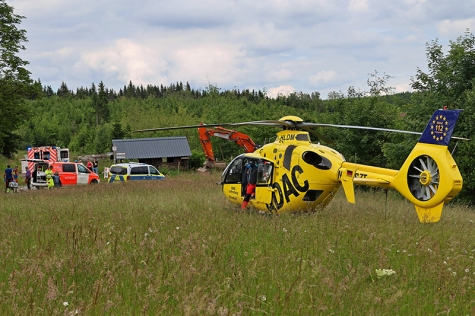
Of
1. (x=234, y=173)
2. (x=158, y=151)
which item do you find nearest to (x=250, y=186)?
(x=234, y=173)

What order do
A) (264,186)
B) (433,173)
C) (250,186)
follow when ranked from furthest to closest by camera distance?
(250,186), (264,186), (433,173)

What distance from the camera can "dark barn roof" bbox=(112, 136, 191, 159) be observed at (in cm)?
4872

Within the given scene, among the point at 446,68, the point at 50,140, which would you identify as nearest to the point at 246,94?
the point at 50,140

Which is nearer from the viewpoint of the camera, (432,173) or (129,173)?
(432,173)

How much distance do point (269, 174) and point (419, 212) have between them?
4.02m

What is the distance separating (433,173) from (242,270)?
16.3ft

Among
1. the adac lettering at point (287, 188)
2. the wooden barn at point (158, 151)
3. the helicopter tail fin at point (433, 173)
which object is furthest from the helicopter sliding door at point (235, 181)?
the wooden barn at point (158, 151)

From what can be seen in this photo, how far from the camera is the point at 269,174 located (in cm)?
1212

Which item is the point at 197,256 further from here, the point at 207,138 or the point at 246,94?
the point at 246,94

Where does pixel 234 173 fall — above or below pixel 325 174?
below

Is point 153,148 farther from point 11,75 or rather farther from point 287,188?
point 287,188

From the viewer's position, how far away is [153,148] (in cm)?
4981

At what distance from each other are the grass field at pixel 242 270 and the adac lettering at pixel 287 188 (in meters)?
2.52

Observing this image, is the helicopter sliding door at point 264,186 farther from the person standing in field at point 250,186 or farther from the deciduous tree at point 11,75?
the deciduous tree at point 11,75
